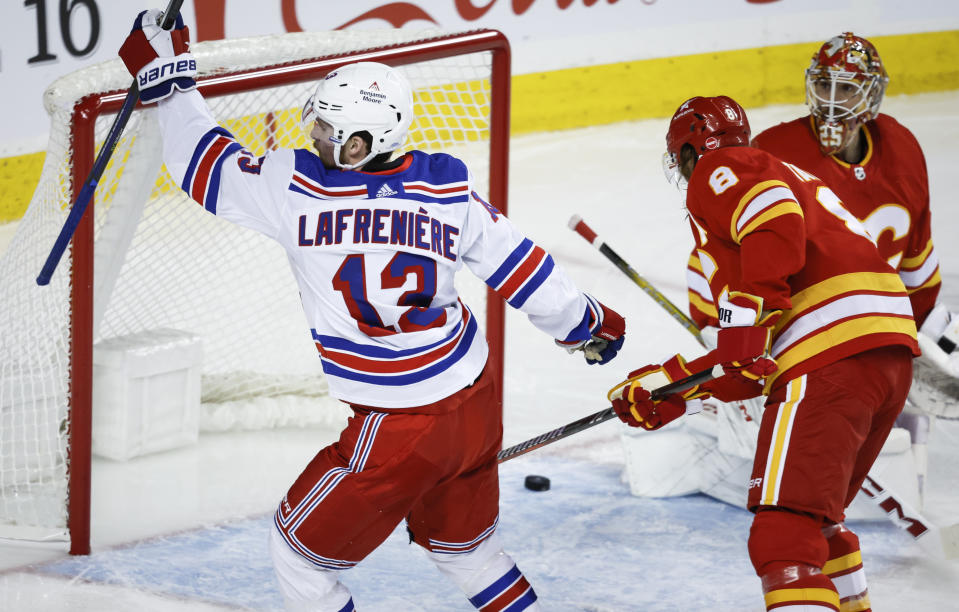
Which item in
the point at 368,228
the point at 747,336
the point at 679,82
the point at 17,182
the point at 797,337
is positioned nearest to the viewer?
the point at 368,228

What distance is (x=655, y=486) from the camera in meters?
3.06

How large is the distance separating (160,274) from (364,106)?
1.40 metres

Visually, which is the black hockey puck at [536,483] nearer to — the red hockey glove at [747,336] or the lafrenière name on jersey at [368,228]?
the red hockey glove at [747,336]

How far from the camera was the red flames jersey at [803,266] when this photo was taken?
2.00m

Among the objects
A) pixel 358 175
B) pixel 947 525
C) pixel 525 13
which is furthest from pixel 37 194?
pixel 525 13

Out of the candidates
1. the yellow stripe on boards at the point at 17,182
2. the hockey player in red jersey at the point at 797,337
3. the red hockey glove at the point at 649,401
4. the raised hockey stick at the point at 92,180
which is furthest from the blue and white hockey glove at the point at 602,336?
the yellow stripe on boards at the point at 17,182

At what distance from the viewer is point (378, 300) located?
6.24ft

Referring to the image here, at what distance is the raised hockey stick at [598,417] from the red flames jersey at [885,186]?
74 cm

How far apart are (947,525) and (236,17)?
10.9ft

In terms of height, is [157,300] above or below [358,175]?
below

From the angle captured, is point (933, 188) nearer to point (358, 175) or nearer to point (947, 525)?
point (947, 525)

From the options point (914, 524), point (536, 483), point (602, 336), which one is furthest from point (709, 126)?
point (536, 483)

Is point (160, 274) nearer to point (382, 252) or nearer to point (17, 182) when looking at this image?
point (382, 252)

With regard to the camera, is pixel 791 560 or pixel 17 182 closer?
pixel 791 560
